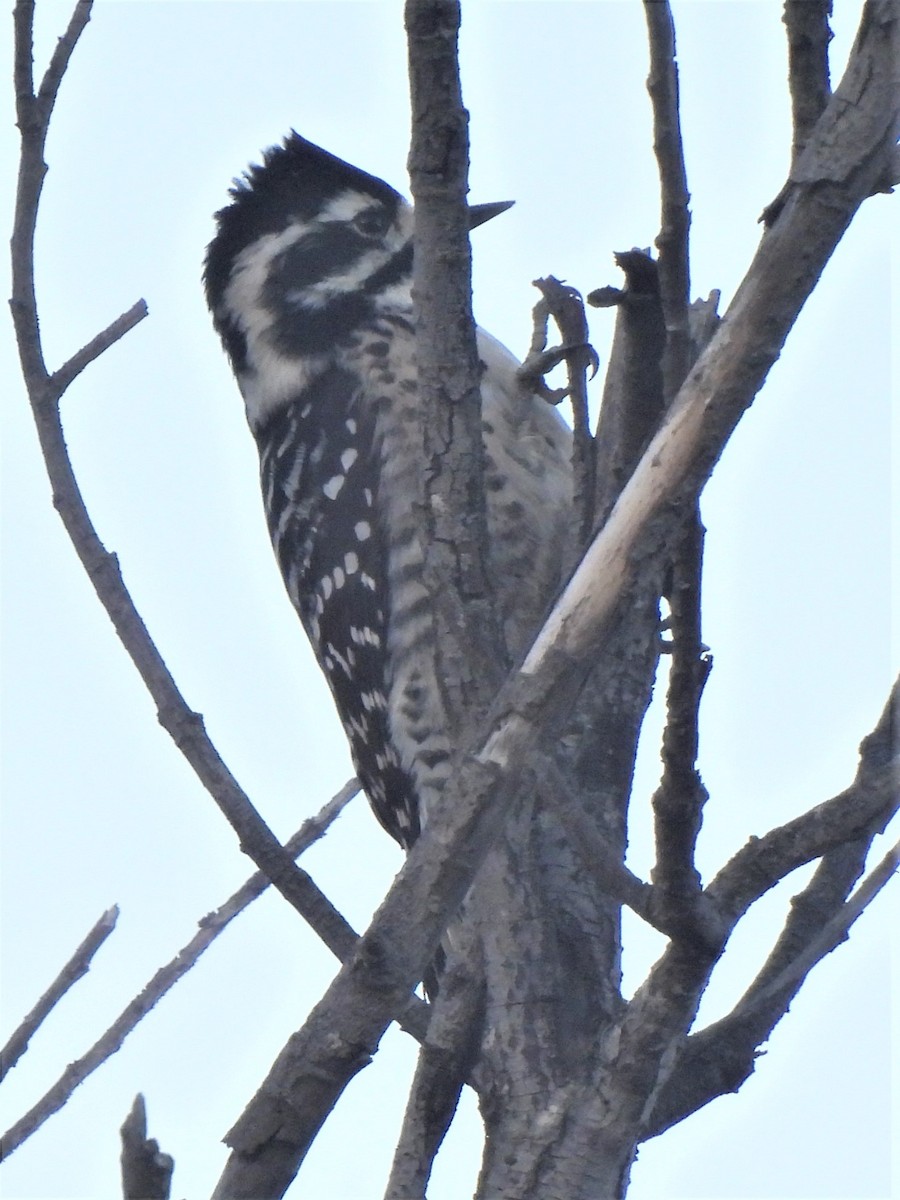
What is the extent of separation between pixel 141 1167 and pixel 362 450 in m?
2.80

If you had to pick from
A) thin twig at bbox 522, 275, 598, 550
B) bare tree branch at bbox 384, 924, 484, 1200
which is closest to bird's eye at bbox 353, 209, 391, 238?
thin twig at bbox 522, 275, 598, 550

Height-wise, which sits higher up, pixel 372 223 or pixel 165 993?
pixel 372 223

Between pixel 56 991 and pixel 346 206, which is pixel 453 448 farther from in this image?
pixel 346 206

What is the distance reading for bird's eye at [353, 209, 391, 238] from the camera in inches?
171

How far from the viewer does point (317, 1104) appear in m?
1.64

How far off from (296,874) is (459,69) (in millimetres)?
1177

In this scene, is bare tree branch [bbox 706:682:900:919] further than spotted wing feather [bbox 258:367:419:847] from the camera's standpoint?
No

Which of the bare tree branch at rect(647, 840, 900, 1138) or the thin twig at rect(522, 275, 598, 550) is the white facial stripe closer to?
the thin twig at rect(522, 275, 598, 550)

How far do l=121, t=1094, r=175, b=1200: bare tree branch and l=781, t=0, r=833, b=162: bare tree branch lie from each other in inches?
52.8

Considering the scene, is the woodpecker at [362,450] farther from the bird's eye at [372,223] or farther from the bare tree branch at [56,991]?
the bare tree branch at [56,991]

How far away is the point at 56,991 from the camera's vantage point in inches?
80.6

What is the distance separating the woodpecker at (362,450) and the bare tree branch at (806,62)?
1697mm

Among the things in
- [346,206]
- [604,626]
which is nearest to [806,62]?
[604,626]

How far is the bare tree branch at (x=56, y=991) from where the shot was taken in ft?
6.49
